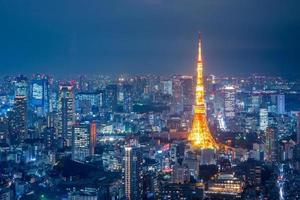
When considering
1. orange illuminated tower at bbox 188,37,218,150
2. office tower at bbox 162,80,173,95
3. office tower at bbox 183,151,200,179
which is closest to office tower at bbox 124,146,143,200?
office tower at bbox 183,151,200,179

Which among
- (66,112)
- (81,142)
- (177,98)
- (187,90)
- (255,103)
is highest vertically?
(187,90)

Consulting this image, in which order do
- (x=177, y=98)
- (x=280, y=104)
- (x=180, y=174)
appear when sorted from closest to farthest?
(x=180, y=174)
(x=280, y=104)
(x=177, y=98)

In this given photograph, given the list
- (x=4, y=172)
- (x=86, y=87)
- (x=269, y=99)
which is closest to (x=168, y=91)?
(x=86, y=87)

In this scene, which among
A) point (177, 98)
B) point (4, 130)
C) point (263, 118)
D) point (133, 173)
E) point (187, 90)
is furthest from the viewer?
point (177, 98)

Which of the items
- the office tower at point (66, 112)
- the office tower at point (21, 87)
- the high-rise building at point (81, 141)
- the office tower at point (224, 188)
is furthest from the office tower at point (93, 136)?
the office tower at point (224, 188)

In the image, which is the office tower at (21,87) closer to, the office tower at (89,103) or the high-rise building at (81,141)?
the office tower at (89,103)

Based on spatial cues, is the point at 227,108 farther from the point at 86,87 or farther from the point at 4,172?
the point at 4,172

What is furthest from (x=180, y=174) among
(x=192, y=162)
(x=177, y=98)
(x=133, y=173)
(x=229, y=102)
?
(x=177, y=98)

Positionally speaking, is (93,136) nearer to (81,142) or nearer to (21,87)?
(81,142)
